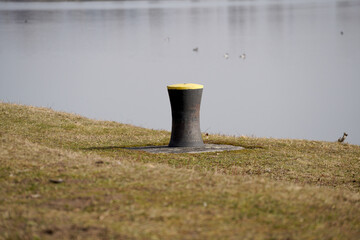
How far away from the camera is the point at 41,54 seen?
64125 mm

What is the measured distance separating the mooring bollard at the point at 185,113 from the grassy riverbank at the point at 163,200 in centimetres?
157

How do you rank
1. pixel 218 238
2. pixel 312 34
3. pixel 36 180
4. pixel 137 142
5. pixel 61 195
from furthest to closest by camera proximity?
1. pixel 312 34
2. pixel 137 142
3. pixel 36 180
4. pixel 61 195
5. pixel 218 238

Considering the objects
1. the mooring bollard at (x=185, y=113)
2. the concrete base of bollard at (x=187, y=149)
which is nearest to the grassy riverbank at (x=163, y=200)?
the concrete base of bollard at (x=187, y=149)

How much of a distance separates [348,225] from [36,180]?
4509 mm

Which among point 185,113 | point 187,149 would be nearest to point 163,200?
point 187,149

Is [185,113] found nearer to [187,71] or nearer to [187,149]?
[187,149]

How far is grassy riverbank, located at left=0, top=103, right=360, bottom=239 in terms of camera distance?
763 cm

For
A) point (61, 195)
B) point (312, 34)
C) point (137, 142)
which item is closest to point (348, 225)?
point (61, 195)

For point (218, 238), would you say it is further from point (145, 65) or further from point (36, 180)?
point (145, 65)

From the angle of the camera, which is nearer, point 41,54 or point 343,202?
point 343,202

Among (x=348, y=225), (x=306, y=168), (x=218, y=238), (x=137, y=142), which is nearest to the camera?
(x=218, y=238)

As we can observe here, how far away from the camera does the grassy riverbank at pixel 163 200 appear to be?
7.63 m

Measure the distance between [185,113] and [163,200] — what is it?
6.88 m

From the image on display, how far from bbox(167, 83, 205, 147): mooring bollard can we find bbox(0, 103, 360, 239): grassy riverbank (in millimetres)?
1574
